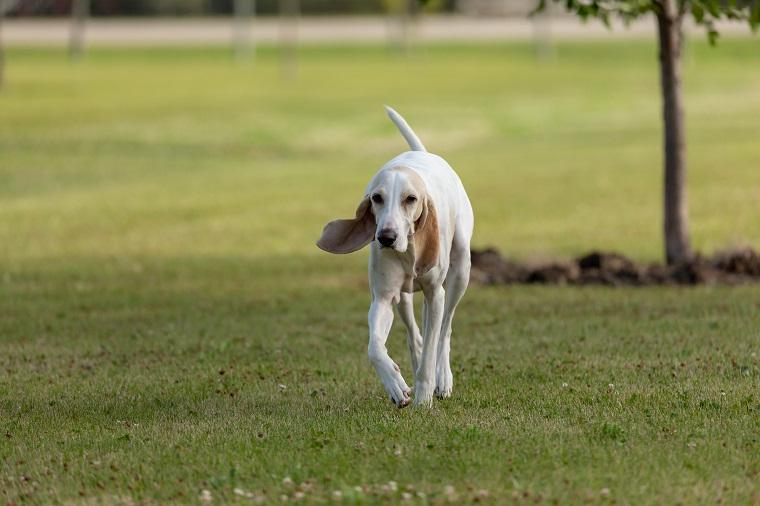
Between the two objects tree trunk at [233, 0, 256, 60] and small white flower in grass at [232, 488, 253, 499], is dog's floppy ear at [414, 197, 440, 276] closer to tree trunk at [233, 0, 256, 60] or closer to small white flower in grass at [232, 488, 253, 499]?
small white flower in grass at [232, 488, 253, 499]

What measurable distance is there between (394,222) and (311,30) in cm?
8561

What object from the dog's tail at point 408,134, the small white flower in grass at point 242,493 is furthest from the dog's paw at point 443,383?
the small white flower in grass at point 242,493

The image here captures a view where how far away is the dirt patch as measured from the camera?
14852mm

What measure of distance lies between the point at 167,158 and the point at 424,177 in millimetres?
24599

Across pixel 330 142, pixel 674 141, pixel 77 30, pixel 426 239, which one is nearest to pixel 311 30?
pixel 77 30

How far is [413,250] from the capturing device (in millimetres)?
8109

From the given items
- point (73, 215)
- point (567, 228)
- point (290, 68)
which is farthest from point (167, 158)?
point (290, 68)

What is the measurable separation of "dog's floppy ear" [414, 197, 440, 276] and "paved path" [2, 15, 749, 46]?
7660cm

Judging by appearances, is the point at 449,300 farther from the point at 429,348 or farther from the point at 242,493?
the point at 242,493

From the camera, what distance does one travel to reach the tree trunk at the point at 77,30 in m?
76.8

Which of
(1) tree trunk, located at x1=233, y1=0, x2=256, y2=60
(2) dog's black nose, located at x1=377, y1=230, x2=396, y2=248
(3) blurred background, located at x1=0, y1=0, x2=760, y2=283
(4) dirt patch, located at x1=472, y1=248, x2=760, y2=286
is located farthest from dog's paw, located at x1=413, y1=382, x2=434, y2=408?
(1) tree trunk, located at x1=233, y1=0, x2=256, y2=60

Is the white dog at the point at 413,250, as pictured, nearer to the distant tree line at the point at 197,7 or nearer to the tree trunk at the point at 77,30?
the tree trunk at the point at 77,30

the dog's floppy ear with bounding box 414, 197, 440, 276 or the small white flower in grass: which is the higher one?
the dog's floppy ear with bounding box 414, 197, 440, 276

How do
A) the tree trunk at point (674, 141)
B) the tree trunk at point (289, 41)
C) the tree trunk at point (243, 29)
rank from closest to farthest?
the tree trunk at point (674, 141) → the tree trunk at point (289, 41) → the tree trunk at point (243, 29)
